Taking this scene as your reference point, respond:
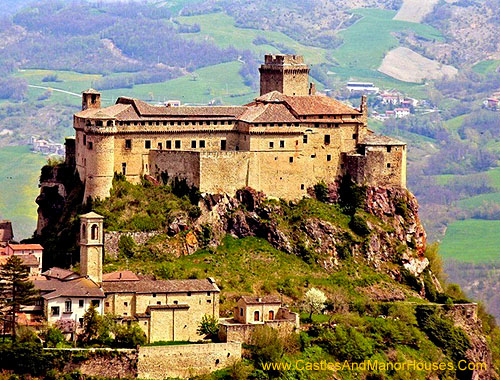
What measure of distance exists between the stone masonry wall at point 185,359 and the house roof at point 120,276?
7.18 meters

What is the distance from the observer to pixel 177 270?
8812 centimetres

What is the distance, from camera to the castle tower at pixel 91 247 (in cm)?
8094

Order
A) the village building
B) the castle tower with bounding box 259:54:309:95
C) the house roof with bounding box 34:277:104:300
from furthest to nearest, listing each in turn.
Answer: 1. the castle tower with bounding box 259:54:309:95
2. the village building
3. the house roof with bounding box 34:277:104:300

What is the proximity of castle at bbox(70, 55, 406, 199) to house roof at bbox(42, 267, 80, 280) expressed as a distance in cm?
903

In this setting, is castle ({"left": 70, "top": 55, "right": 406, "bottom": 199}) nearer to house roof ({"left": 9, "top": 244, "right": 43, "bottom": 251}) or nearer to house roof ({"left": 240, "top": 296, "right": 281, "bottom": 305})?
house roof ({"left": 9, "top": 244, "right": 43, "bottom": 251})

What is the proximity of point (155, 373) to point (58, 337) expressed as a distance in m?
5.84

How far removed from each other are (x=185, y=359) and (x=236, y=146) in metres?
24.1

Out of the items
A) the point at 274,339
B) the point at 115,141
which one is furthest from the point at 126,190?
the point at 274,339

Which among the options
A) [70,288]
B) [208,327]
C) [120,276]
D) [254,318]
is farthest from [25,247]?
[254,318]

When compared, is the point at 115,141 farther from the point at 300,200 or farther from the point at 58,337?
the point at 58,337

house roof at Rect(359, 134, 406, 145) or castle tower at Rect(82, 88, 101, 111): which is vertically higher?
castle tower at Rect(82, 88, 101, 111)

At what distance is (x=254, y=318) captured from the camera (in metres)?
82.6

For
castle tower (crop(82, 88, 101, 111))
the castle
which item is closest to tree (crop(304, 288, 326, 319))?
the castle

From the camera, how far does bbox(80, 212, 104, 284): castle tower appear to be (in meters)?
80.9
